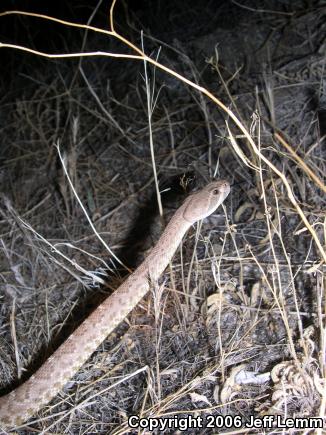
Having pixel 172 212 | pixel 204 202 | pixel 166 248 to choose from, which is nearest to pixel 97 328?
pixel 166 248

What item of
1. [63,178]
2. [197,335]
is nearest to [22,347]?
[197,335]

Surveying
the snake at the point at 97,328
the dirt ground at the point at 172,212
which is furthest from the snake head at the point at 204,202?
the dirt ground at the point at 172,212

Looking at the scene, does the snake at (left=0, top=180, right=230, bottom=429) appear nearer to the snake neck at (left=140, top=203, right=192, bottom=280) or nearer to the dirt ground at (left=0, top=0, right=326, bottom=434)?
the snake neck at (left=140, top=203, right=192, bottom=280)

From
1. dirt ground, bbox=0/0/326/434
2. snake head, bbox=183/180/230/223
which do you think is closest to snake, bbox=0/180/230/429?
snake head, bbox=183/180/230/223

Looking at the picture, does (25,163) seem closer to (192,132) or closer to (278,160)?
(192,132)

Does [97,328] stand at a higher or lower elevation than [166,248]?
lower

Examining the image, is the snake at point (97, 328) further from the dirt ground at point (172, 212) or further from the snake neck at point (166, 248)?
the dirt ground at point (172, 212)

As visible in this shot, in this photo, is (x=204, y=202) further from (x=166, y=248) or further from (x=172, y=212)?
(x=172, y=212)
